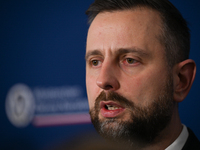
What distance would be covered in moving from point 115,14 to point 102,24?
80 mm

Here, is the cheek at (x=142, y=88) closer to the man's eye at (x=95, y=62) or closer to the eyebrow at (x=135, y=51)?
the eyebrow at (x=135, y=51)

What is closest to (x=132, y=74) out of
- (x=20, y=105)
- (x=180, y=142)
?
(x=180, y=142)

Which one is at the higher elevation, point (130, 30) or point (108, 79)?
point (130, 30)

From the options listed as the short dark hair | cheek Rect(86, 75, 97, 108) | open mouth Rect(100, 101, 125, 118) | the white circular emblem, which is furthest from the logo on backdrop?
the short dark hair

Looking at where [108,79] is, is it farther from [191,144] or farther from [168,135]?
[191,144]

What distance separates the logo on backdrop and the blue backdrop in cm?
4

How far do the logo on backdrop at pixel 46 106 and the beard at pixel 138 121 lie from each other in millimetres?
829

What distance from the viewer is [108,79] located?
942 millimetres

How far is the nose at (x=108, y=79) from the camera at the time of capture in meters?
0.94

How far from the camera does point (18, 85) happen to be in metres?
2.03

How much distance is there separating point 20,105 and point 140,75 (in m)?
1.38

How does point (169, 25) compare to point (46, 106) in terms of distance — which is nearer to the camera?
point (169, 25)

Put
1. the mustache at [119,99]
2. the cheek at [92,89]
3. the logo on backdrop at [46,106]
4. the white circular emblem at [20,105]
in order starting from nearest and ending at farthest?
1. the mustache at [119,99]
2. the cheek at [92,89]
3. the logo on backdrop at [46,106]
4. the white circular emblem at [20,105]

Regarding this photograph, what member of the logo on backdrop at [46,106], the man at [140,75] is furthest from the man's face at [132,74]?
the logo on backdrop at [46,106]
